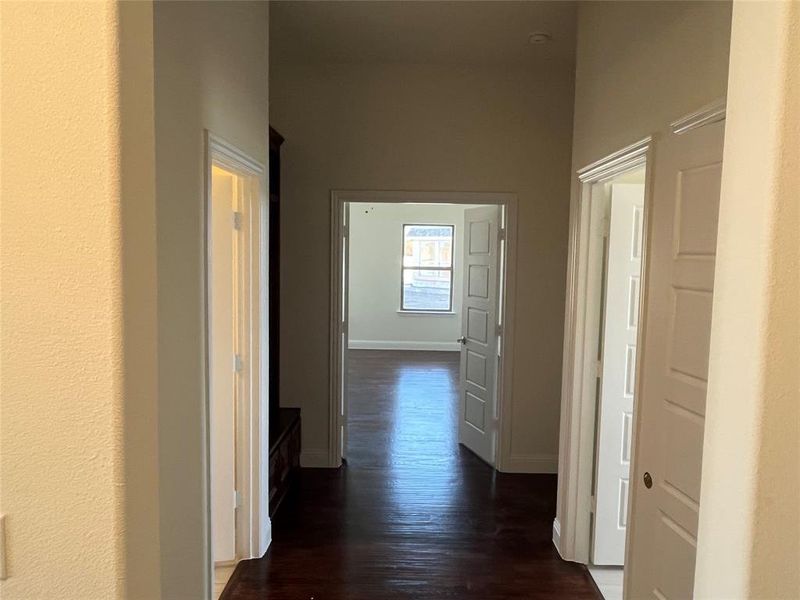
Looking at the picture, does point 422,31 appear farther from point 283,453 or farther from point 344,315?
point 283,453

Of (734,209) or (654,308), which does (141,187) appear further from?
(654,308)

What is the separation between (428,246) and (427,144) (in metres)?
5.85

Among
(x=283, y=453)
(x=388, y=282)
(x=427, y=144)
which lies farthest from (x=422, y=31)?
(x=388, y=282)

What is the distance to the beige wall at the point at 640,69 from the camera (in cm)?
195

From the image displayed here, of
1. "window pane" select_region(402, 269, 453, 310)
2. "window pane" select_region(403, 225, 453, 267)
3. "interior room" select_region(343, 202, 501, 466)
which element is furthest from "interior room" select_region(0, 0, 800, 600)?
"window pane" select_region(403, 225, 453, 267)

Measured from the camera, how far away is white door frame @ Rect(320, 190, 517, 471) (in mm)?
4648

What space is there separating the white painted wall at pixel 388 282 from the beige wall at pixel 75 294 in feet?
30.5

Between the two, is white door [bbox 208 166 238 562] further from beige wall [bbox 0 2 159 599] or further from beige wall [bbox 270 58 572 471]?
beige wall [bbox 0 2 159 599]

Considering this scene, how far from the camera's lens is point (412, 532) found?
3.72m

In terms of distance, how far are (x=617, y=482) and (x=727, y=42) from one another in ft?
7.37

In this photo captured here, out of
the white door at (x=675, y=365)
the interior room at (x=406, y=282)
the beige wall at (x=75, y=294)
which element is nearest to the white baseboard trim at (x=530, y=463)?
the white door at (x=675, y=365)

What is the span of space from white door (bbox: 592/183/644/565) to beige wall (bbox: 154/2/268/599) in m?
2.00

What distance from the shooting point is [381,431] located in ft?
19.2

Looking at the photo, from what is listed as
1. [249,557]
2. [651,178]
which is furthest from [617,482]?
[249,557]
